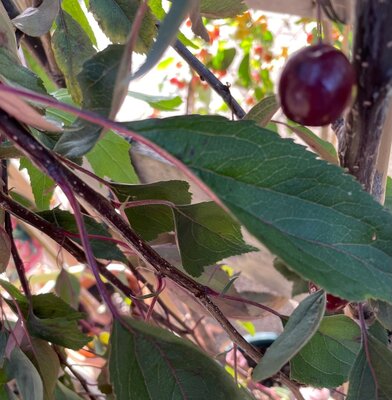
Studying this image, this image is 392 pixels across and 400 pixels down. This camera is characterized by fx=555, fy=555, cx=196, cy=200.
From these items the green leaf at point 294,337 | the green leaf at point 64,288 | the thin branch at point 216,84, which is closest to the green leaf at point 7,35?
the thin branch at point 216,84

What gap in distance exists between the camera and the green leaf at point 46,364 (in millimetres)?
362

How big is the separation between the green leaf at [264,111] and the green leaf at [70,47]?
0.17 metres

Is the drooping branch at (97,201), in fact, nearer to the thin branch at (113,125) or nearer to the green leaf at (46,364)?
the thin branch at (113,125)

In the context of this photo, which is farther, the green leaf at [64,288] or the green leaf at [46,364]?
the green leaf at [64,288]

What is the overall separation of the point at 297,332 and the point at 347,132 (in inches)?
3.9

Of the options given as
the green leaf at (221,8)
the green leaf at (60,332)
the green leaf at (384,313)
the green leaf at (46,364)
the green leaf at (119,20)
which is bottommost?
the green leaf at (46,364)

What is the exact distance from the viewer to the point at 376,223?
218mm

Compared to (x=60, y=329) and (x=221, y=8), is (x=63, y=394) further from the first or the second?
(x=221, y=8)

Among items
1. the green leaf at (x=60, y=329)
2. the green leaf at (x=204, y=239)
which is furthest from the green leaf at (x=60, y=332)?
the green leaf at (x=204, y=239)

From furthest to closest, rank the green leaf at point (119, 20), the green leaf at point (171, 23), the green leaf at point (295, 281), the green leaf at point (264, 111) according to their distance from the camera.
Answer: the green leaf at point (295, 281) < the green leaf at point (119, 20) < the green leaf at point (264, 111) < the green leaf at point (171, 23)

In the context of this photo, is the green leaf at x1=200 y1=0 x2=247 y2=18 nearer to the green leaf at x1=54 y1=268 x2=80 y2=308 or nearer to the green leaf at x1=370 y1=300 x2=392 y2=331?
the green leaf at x1=370 y1=300 x2=392 y2=331

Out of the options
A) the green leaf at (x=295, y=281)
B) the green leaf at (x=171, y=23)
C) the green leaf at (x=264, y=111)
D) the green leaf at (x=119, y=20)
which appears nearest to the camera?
the green leaf at (x=171, y=23)

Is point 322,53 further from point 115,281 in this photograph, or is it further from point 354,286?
point 115,281

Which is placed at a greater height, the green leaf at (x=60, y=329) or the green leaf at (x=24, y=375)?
the green leaf at (x=60, y=329)
